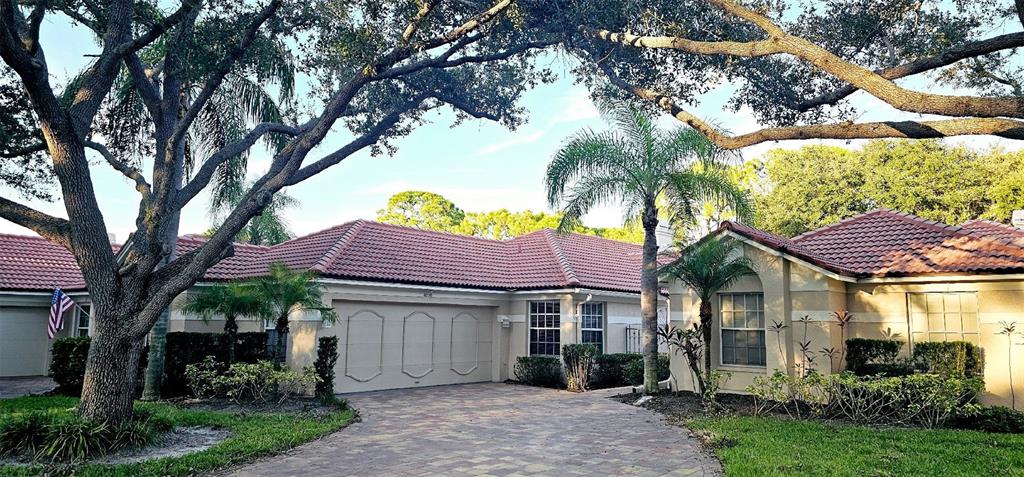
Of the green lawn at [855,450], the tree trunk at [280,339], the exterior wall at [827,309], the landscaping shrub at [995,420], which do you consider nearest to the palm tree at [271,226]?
the tree trunk at [280,339]

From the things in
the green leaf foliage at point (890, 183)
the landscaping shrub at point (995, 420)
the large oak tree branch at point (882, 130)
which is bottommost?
the landscaping shrub at point (995, 420)

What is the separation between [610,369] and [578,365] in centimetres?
146

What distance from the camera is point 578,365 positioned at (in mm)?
18234

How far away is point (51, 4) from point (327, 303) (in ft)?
27.5

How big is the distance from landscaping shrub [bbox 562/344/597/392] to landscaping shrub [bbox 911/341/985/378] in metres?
7.90

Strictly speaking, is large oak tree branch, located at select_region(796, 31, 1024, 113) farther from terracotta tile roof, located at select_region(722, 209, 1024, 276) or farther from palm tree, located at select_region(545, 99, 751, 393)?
palm tree, located at select_region(545, 99, 751, 393)

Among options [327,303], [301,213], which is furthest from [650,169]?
[301,213]

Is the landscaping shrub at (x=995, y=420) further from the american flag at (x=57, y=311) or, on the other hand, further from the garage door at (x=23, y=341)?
the garage door at (x=23, y=341)

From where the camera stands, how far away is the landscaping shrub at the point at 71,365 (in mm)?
15633

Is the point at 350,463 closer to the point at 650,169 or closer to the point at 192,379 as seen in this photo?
the point at 192,379

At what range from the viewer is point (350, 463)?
8.68 metres

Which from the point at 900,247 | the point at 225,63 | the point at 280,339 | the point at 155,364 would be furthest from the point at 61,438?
the point at 900,247

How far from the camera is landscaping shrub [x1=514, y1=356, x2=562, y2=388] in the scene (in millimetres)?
18906

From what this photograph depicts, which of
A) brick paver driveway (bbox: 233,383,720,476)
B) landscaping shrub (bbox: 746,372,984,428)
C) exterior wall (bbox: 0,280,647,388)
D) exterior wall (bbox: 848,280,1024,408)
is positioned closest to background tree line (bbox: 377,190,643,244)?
exterior wall (bbox: 0,280,647,388)
